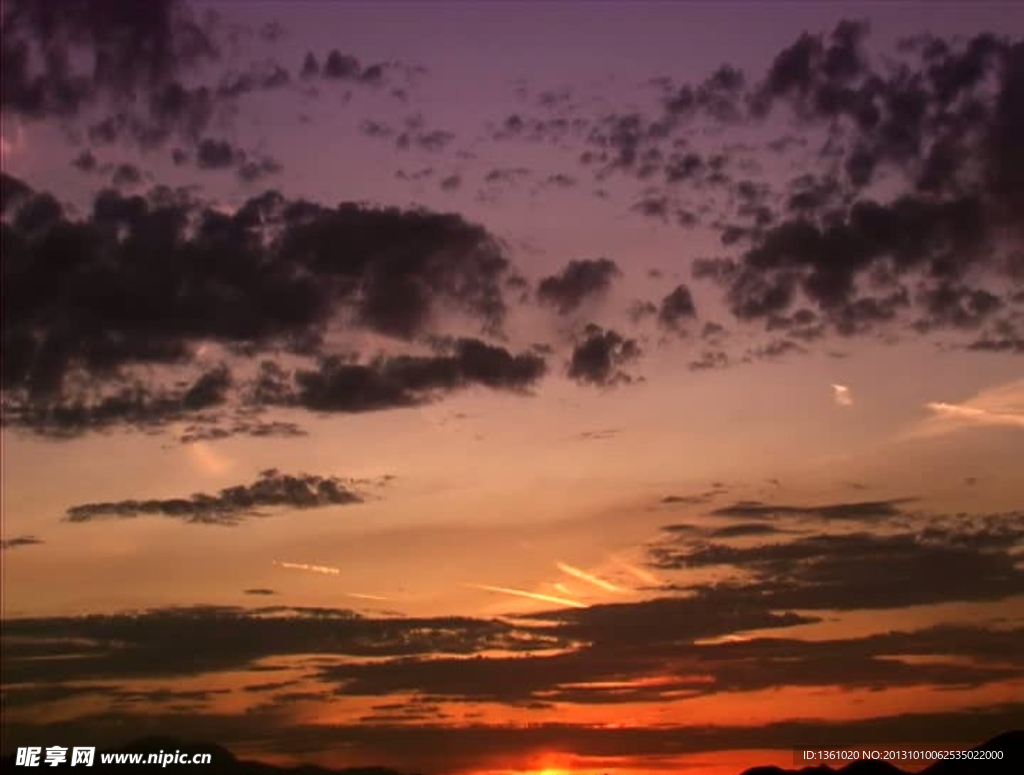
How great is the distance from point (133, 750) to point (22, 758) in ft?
167

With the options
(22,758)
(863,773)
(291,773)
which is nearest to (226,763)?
(291,773)

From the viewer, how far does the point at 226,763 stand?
→ 183 m

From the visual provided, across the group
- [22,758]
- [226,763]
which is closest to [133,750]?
[226,763]

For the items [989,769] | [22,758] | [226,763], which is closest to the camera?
[22,758]

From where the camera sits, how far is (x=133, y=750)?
484ft

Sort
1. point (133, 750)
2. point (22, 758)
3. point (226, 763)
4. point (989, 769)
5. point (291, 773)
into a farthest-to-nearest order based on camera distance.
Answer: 1. point (291, 773)
2. point (226, 763)
3. point (989, 769)
4. point (133, 750)
5. point (22, 758)

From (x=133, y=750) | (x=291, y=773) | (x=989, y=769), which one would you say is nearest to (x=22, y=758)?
(x=133, y=750)

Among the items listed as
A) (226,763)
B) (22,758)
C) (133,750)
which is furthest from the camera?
(226,763)

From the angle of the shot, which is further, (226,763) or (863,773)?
(863,773)

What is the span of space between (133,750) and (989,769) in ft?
357

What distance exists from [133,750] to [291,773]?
180ft

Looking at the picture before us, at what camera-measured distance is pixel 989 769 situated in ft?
529

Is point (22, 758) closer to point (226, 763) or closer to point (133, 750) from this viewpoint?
point (133, 750)

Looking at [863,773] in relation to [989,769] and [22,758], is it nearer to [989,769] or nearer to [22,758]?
[989,769]
